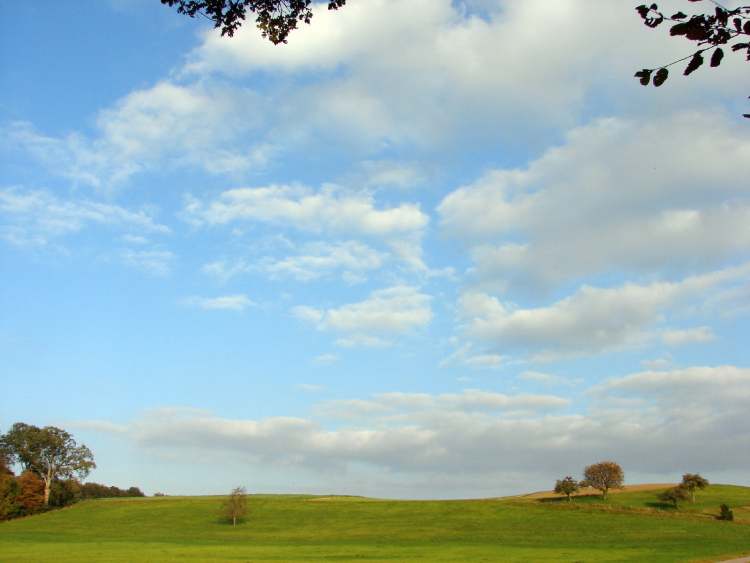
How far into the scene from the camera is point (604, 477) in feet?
422

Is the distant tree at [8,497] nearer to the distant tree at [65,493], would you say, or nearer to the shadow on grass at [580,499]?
the distant tree at [65,493]

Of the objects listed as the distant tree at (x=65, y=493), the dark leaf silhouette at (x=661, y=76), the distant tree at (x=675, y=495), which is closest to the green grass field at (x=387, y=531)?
the distant tree at (x=675, y=495)

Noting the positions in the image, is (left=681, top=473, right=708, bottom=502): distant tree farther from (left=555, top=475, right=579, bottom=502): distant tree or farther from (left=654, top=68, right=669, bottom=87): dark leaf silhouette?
(left=654, top=68, right=669, bottom=87): dark leaf silhouette

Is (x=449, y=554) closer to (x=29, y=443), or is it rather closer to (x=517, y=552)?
(x=517, y=552)

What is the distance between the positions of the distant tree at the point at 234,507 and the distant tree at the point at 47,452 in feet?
198

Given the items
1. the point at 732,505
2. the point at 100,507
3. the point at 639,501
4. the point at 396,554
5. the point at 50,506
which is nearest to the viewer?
the point at 396,554

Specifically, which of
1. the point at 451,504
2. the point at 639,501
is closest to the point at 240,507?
the point at 451,504

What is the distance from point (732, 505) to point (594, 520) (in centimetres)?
3423

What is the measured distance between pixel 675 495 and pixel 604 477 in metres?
13.3

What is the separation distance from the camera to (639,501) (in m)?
124

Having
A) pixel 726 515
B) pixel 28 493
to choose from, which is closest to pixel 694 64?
pixel 726 515

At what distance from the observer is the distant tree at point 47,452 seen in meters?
157

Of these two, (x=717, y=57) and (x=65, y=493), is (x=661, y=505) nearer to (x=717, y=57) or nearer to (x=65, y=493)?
(x=65, y=493)

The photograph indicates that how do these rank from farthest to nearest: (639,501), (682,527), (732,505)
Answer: (639,501) → (732,505) → (682,527)
